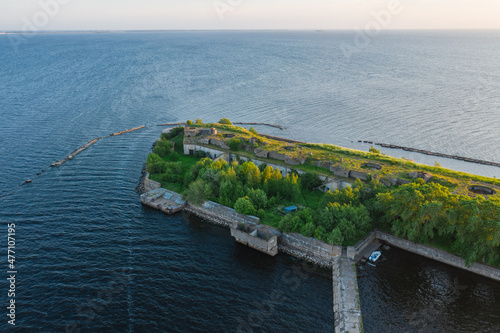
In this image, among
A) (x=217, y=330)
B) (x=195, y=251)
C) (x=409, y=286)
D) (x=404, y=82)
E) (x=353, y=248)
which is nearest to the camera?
(x=217, y=330)

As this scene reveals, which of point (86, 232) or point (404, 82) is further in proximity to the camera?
point (404, 82)

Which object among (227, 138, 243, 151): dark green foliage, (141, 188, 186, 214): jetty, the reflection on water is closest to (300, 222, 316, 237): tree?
the reflection on water

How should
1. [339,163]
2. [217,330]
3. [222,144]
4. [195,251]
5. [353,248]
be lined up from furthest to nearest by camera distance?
[222,144]
[339,163]
[195,251]
[353,248]
[217,330]

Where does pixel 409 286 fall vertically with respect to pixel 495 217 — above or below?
below

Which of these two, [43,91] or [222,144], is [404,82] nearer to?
[222,144]

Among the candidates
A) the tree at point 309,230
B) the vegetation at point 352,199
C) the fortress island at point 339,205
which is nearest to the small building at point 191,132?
the fortress island at point 339,205

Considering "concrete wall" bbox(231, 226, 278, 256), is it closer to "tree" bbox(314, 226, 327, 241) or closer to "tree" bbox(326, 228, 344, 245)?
"tree" bbox(314, 226, 327, 241)

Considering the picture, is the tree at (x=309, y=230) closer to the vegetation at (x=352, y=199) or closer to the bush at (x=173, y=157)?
the vegetation at (x=352, y=199)

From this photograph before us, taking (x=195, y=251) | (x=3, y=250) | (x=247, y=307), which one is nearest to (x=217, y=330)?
(x=247, y=307)
